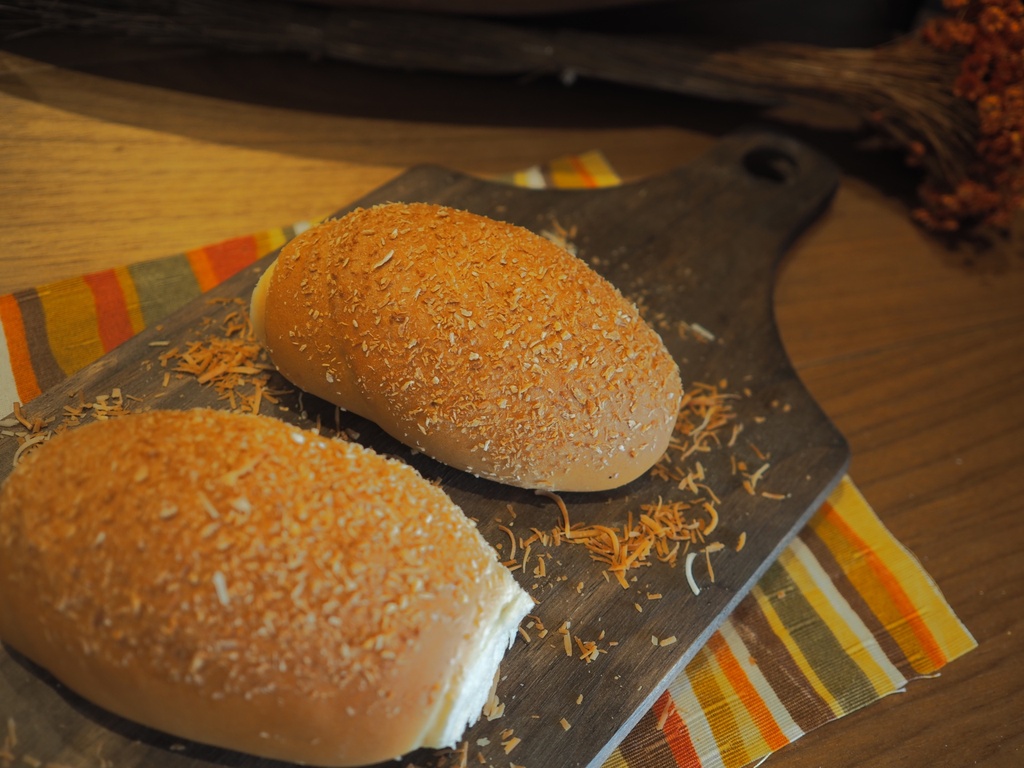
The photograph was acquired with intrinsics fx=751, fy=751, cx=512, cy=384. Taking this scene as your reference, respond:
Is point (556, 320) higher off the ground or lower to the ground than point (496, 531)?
higher

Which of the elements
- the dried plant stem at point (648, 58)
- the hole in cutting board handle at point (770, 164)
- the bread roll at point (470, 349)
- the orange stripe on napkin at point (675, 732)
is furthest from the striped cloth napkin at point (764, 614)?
the hole in cutting board handle at point (770, 164)

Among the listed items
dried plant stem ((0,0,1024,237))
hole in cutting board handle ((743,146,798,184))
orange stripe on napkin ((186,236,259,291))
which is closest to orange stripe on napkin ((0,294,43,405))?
orange stripe on napkin ((186,236,259,291))

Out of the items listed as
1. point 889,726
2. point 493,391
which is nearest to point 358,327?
point 493,391

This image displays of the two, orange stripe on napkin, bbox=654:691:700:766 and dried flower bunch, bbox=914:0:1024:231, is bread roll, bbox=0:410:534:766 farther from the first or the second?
dried flower bunch, bbox=914:0:1024:231

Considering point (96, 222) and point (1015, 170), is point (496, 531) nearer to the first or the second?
point (96, 222)

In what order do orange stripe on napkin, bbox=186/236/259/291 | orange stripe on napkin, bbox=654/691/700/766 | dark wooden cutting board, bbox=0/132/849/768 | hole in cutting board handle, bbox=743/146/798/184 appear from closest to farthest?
dark wooden cutting board, bbox=0/132/849/768, orange stripe on napkin, bbox=654/691/700/766, orange stripe on napkin, bbox=186/236/259/291, hole in cutting board handle, bbox=743/146/798/184

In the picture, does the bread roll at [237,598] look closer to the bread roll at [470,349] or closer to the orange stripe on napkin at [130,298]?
the bread roll at [470,349]
